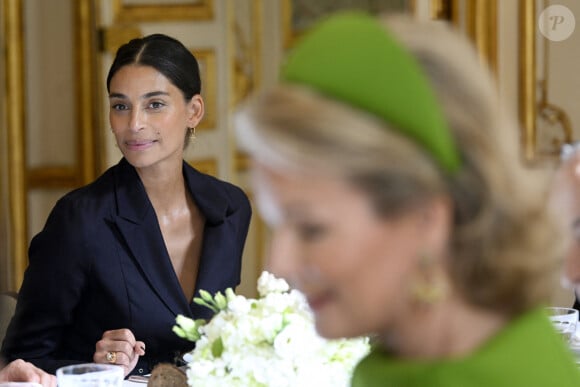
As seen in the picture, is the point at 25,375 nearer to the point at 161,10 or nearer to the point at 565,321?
the point at 565,321

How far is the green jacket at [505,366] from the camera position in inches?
32.8

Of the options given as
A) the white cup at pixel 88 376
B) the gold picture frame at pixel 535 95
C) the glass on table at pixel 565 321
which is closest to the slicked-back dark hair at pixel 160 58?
the glass on table at pixel 565 321

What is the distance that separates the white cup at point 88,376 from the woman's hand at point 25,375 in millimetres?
363

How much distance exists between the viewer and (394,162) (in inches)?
32.2

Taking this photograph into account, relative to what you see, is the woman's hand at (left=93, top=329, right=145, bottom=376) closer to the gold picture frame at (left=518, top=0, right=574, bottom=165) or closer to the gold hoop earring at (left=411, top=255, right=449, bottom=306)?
the gold hoop earring at (left=411, top=255, right=449, bottom=306)

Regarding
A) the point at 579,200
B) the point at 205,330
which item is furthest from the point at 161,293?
the point at 579,200

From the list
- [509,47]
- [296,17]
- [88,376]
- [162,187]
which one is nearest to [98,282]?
[162,187]

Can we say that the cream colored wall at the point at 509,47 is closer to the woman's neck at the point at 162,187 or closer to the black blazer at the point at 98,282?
the woman's neck at the point at 162,187

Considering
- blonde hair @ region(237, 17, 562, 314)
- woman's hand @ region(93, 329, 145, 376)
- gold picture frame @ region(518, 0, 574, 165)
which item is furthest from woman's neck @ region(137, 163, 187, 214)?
gold picture frame @ region(518, 0, 574, 165)

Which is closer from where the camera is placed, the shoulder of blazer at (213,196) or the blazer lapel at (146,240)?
the blazer lapel at (146,240)

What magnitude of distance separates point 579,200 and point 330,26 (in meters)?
0.88

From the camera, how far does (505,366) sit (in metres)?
0.83

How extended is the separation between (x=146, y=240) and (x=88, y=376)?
1015 mm

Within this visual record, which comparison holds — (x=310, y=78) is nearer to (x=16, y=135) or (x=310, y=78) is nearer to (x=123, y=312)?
(x=123, y=312)
